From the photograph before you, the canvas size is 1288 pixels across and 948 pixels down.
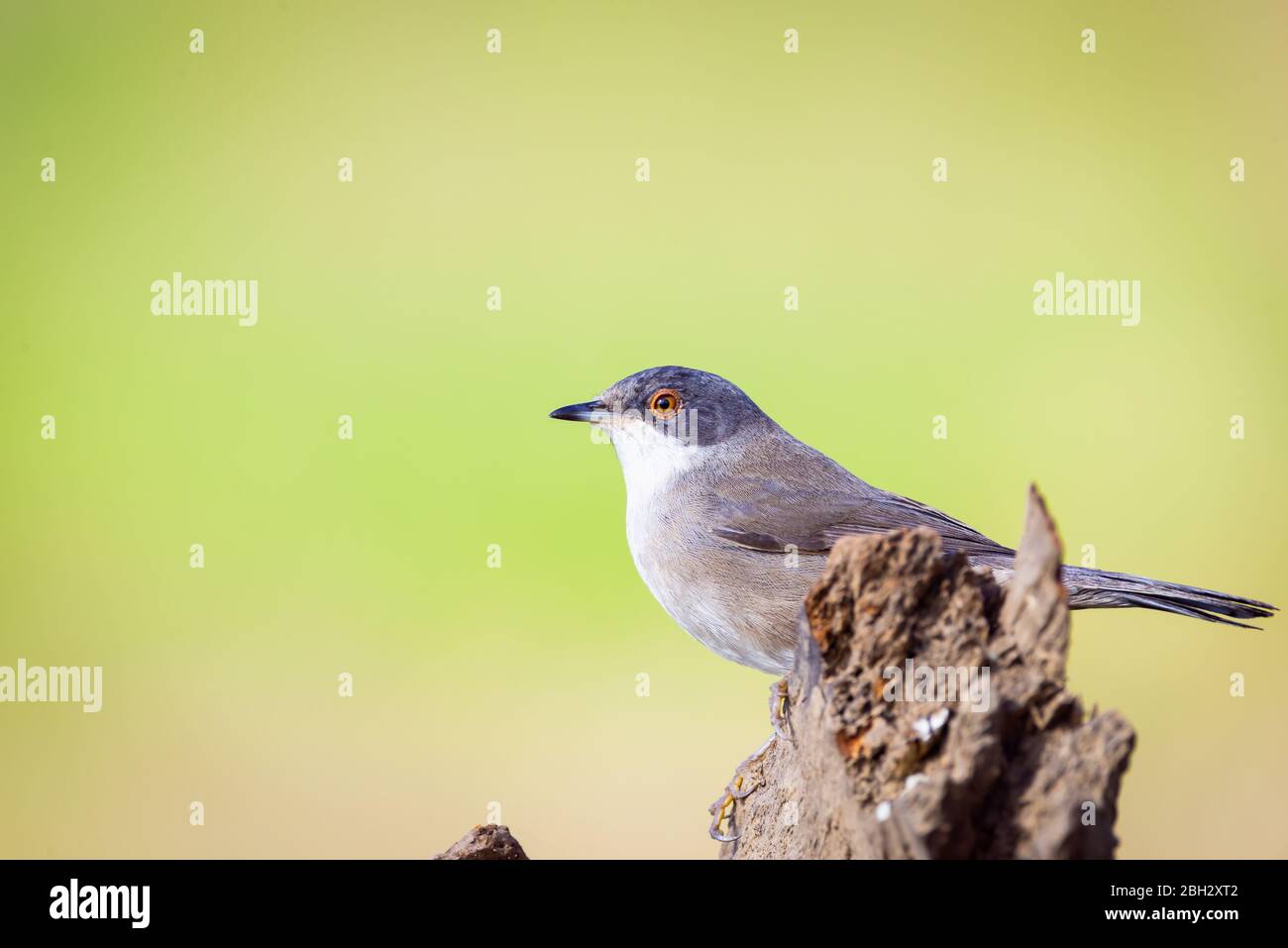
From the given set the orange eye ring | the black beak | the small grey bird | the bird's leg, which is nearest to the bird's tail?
the small grey bird

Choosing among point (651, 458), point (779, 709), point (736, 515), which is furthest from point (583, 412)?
point (779, 709)

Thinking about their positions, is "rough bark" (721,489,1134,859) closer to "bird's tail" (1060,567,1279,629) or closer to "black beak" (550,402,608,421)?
"bird's tail" (1060,567,1279,629)

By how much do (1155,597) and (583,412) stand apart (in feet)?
9.66

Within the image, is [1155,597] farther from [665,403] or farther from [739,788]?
[665,403]

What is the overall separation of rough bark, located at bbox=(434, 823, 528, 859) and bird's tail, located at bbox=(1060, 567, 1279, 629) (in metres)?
2.28

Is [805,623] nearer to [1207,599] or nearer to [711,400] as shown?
[1207,599]

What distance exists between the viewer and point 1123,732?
8.62ft

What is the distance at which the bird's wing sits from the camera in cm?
532

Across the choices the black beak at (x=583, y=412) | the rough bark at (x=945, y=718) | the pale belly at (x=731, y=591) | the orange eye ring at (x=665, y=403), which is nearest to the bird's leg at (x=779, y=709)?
the pale belly at (x=731, y=591)

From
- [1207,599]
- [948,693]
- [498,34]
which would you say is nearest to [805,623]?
[948,693]

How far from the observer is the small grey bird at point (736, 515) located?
5.11m

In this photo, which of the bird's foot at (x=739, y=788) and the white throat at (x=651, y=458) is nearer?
the bird's foot at (x=739, y=788)

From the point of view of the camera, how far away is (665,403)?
19.4ft

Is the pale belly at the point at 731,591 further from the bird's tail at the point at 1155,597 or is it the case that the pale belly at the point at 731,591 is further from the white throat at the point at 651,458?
the bird's tail at the point at 1155,597
